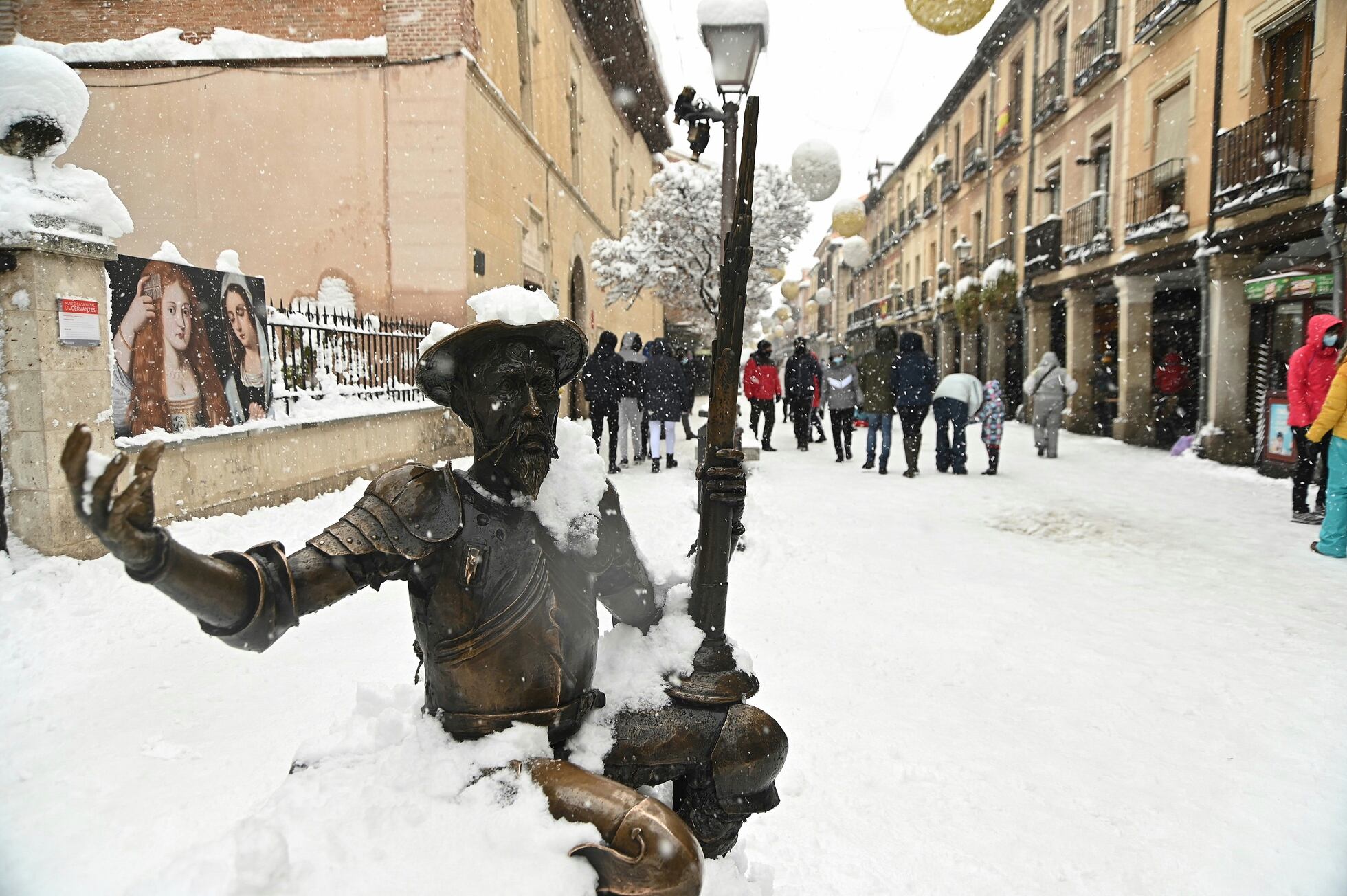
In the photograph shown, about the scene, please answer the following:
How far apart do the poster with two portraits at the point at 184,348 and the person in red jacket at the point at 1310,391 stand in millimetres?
8875

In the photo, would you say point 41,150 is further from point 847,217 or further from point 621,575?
point 847,217

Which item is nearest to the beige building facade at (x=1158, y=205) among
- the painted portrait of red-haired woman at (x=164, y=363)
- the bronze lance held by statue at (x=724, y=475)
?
the bronze lance held by statue at (x=724, y=475)

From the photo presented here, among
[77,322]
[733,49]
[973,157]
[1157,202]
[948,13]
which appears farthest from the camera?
[973,157]

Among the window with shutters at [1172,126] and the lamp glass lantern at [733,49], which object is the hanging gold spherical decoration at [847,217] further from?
the lamp glass lantern at [733,49]

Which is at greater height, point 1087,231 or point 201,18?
point 201,18

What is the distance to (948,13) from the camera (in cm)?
531

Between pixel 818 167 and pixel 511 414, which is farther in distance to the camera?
pixel 818 167

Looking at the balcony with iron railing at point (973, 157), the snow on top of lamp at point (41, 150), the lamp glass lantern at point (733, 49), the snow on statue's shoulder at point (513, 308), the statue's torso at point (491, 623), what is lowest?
the statue's torso at point (491, 623)

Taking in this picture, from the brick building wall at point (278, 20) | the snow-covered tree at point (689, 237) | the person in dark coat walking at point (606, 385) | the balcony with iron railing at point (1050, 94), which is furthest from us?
the balcony with iron railing at point (1050, 94)

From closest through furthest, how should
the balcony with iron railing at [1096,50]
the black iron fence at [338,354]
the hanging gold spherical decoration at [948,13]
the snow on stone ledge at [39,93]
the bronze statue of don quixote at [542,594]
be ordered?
the bronze statue of don quixote at [542,594]
the snow on stone ledge at [39,93]
the hanging gold spherical decoration at [948,13]
the black iron fence at [338,354]
the balcony with iron railing at [1096,50]

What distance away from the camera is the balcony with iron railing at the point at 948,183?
86.9 ft

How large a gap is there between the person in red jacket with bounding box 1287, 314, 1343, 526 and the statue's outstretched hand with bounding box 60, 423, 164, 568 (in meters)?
7.83

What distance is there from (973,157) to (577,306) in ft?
45.6

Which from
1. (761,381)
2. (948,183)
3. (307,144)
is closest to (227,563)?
(761,381)
